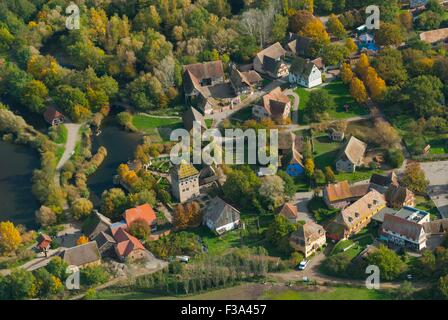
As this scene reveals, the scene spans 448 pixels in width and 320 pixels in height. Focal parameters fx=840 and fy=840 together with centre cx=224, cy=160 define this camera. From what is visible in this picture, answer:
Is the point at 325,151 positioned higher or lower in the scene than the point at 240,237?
higher

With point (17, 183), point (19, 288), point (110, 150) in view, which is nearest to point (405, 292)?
point (19, 288)

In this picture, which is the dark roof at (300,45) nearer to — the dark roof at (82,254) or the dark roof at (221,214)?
the dark roof at (221,214)

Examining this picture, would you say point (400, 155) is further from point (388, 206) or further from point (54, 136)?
point (54, 136)

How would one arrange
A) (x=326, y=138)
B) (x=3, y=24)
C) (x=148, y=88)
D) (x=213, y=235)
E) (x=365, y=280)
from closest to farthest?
1. (x=365, y=280)
2. (x=213, y=235)
3. (x=326, y=138)
4. (x=148, y=88)
5. (x=3, y=24)

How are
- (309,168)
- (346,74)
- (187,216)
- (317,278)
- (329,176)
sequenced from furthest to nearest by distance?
(346,74) → (309,168) → (329,176) → (187,216) → (317,278)

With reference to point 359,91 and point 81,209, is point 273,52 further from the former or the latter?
point 81,209

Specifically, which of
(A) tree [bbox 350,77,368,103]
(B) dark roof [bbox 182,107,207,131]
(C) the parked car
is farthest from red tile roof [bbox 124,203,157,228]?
(A) tree [bbox 350,77,368,103]

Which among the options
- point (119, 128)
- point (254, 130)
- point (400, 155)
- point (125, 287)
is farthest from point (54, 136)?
point (400, 155)
